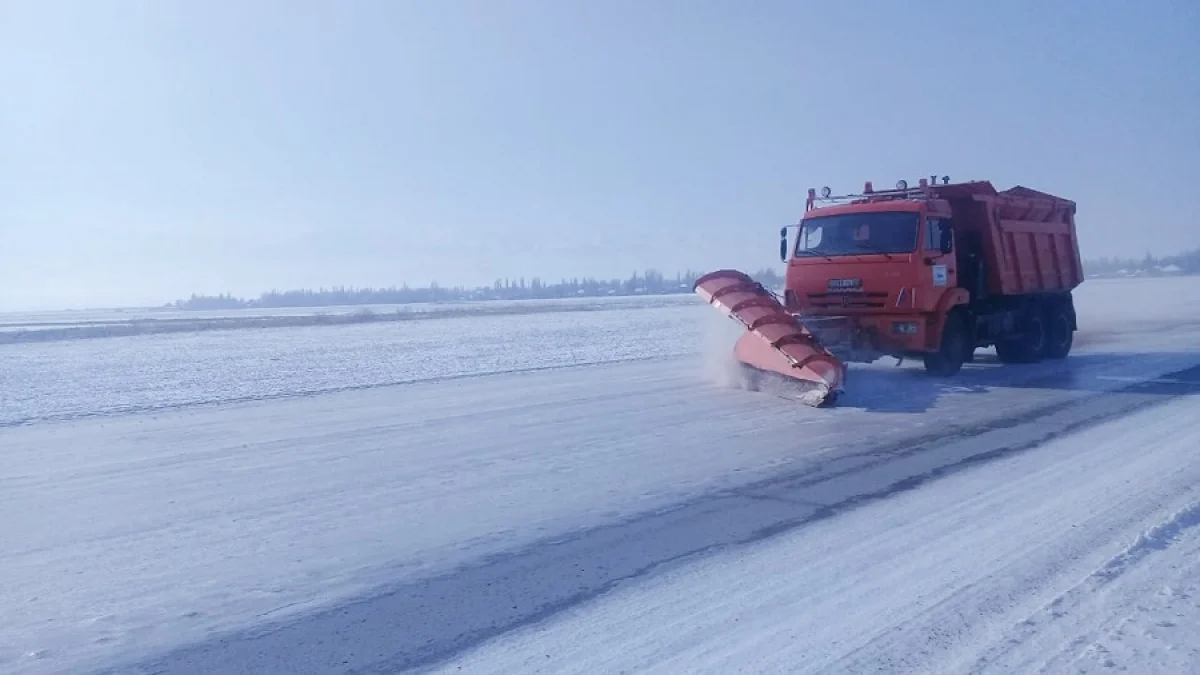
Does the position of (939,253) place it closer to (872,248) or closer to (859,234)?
(872,248)

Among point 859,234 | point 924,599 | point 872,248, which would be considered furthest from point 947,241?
point 924,599

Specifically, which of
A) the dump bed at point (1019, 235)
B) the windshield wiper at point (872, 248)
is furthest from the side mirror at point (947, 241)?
the dump bed at point (1019, 235)

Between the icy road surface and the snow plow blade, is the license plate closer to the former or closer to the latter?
the snow plow blade

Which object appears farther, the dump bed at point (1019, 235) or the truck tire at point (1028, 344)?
the truck tire at point (1028, 344)

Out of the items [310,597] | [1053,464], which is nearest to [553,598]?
[310,597]

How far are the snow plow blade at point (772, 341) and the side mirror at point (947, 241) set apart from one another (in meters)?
2.94

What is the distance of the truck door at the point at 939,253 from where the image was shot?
16047 millimetres

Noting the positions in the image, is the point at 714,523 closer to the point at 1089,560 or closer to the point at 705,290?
the point at 1089,560

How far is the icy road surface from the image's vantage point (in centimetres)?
514

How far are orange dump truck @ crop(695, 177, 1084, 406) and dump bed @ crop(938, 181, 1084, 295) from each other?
28 millimetres

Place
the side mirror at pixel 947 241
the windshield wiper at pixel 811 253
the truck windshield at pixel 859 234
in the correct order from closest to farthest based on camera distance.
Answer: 1. the truck windshield at pixel 859 234
2. the side mirror at pixel 947 241
3. the windshield wiper at pixel 811 253

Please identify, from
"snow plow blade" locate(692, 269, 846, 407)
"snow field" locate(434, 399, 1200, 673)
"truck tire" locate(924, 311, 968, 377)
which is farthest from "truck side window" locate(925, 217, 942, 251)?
"snow field" locate(434, 399, 1200, 673)

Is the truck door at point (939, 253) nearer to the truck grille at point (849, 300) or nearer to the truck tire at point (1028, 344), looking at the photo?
the truck grille at point (849, 300)

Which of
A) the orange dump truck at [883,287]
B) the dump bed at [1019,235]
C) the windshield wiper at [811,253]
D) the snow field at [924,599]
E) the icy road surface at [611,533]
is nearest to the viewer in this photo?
the snow field at [924,599]
